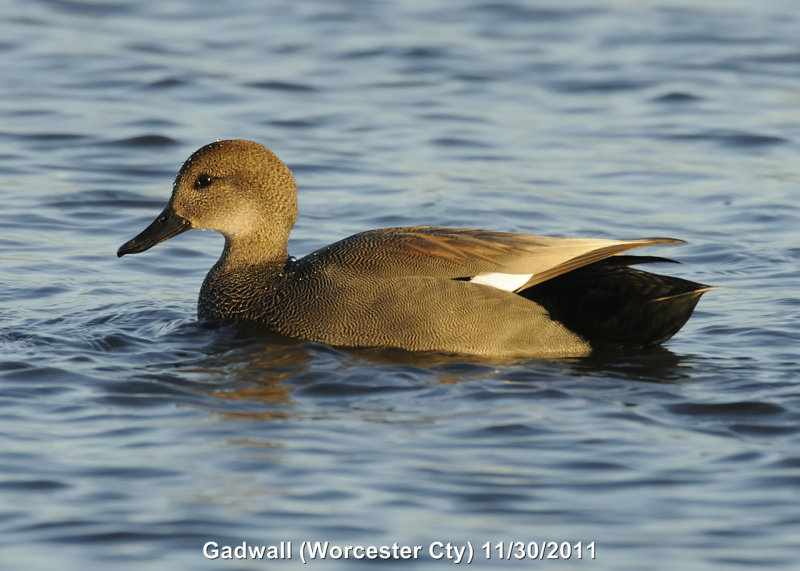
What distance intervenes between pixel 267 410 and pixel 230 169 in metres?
1.92

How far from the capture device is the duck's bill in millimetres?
7953

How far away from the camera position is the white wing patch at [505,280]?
7.30 m

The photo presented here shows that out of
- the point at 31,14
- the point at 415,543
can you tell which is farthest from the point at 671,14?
the point at 415,543

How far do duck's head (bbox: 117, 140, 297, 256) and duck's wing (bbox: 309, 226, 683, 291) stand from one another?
63 centimetres

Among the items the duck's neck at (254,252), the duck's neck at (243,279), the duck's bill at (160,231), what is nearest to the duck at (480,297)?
the duck's neck at (243,279)

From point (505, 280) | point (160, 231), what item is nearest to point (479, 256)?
point (505, 280)

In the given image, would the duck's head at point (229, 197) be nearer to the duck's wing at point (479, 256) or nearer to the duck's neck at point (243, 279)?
the duck's neck at point (243, 279)

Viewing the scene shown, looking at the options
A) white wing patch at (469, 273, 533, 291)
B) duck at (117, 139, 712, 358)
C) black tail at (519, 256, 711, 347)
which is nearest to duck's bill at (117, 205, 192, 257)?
duck at (117, 139, 712, 358)

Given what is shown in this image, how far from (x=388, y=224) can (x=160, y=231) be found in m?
2.62

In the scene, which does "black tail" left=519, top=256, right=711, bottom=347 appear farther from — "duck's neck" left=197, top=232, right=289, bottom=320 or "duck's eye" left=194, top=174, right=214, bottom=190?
"duck's eye" left=194, top=174, right=214, bottom=190

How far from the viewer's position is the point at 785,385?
6.81m

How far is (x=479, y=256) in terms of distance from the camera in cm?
737

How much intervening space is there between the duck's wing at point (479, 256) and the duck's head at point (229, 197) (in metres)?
0.63

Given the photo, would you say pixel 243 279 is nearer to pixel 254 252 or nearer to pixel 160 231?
pixel 254 252
